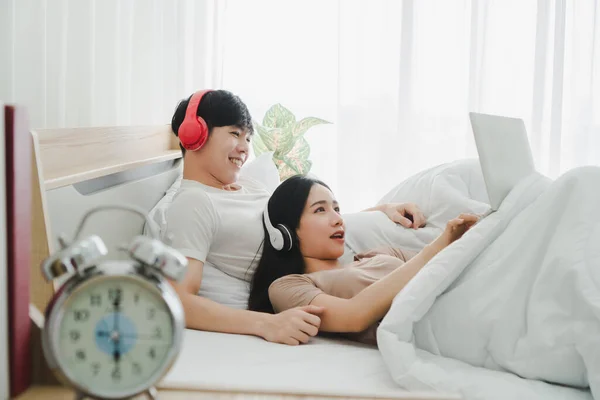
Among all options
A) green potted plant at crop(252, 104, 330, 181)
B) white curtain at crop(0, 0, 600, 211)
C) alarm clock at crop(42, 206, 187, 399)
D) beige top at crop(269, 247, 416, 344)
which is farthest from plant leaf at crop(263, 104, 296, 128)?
alarm clock at crop(42, 206, 187, 399)

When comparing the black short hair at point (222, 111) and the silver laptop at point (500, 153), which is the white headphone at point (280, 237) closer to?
the black short hair at point (222, 111)

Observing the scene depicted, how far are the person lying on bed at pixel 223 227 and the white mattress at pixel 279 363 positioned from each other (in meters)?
0.04

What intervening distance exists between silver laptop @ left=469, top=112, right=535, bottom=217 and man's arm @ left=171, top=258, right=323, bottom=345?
41 centimetres

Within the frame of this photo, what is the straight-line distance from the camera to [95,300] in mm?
561

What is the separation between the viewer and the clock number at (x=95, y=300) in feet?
1.84

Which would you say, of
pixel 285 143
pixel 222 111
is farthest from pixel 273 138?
pixel 222 111

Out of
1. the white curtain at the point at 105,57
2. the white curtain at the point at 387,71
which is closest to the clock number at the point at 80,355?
the white curtain at the point at 105,57

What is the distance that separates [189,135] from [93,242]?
3.65ft

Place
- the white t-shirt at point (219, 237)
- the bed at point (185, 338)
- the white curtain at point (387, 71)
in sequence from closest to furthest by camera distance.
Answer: the bed at point (185, 338) → the white t-shirt at point (219, 237) → the white curtain at point (387, 71)

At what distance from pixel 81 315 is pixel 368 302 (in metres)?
0.78

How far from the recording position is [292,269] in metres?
1.52

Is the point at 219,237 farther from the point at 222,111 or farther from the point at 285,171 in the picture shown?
the point at 285,171

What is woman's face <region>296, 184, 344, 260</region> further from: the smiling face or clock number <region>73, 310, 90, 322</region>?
clock number <region>73, 310, 90, 322</region>

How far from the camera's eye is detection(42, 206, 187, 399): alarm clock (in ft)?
1.80
